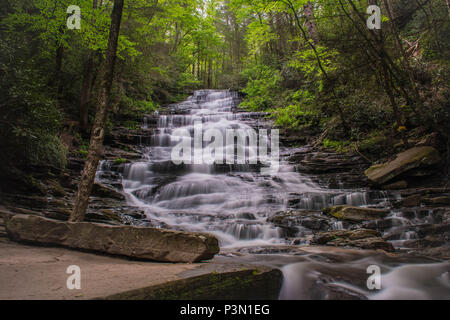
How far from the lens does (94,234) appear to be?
13.0ft

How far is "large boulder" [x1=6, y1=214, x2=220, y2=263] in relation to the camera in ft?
12.3

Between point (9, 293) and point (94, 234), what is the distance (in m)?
1.74

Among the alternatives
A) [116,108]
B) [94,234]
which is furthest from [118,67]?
[94,234]

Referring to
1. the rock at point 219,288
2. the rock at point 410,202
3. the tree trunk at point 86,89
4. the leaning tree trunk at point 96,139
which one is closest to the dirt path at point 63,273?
the rock at point 219,288

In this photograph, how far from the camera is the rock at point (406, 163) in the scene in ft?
25.6

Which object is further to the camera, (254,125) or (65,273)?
(254,125)

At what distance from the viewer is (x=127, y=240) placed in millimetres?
3828

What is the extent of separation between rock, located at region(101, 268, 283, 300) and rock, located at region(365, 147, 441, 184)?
6670 millimetres

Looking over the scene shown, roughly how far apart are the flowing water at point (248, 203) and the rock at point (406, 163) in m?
0.75

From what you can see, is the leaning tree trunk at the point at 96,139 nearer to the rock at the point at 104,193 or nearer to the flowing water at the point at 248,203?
the flowing water at the point at 248,203

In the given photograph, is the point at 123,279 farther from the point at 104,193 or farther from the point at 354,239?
the point at 104,193

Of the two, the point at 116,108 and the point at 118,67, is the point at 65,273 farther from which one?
the point at 116,108

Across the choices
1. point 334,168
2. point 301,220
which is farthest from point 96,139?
point 334,168
